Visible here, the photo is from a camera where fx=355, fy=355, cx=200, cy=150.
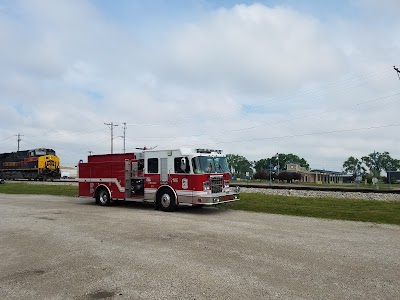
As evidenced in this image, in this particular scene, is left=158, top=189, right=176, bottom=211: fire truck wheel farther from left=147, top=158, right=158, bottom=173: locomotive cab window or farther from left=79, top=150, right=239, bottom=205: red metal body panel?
left=147, top=158, right=158, bottom=173: locomotive cab window

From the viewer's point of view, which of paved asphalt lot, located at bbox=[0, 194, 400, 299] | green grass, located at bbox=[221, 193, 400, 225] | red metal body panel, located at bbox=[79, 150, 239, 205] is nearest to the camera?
paved asphalt lot, located at bbox=[0, 194, 400, 299]

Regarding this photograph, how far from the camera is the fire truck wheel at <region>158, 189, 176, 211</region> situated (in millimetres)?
15103

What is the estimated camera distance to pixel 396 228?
11.2m

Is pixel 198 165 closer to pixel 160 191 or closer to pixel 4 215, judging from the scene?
pixel 160 191

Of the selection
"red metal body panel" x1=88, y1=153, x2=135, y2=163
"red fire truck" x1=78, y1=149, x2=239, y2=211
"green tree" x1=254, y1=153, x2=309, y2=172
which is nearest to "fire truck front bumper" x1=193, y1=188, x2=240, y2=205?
"red fire truck" x1=78, y1=149, x2=239, y2=211

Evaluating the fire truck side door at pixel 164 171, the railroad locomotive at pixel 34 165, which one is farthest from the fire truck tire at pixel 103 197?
the railroad locomotive at pixel 34 165

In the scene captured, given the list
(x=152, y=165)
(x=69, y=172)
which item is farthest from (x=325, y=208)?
(x=69, y=172)

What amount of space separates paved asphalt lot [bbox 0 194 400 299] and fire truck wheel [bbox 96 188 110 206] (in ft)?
18.6

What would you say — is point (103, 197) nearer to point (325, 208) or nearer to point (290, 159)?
point (325, 208)

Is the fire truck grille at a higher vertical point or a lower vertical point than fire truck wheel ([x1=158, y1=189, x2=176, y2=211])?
higher

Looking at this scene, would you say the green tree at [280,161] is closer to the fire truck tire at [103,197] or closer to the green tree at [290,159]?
the green tree at [290,159]

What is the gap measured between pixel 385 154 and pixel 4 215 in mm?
153183

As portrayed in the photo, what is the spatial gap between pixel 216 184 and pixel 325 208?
189 inches

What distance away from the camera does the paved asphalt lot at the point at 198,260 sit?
5.48m
